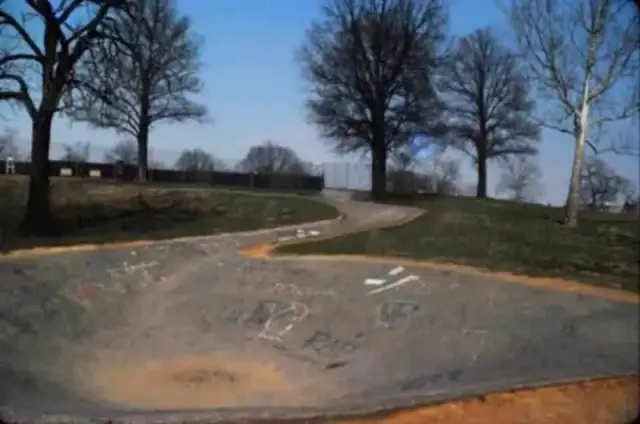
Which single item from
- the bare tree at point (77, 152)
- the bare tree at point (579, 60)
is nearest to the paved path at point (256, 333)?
the bare tree at point (77, 152)

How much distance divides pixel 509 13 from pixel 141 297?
4.08 feet

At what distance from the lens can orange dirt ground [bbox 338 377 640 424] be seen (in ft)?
5.11

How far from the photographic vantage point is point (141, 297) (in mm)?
1499

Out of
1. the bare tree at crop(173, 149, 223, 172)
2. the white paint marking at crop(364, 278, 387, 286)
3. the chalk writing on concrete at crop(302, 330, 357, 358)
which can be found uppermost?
the bare tree at crop(173, 149, 223, 172)

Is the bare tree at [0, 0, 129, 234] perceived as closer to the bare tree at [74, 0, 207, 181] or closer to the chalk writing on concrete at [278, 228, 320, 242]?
the bare tree at [74, 0, 207, 181]

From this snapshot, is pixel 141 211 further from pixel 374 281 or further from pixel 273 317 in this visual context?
pixel 374 281

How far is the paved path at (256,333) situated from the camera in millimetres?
1431

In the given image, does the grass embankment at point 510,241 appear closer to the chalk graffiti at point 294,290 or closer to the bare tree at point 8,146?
the chalk graffiti at point 294,290

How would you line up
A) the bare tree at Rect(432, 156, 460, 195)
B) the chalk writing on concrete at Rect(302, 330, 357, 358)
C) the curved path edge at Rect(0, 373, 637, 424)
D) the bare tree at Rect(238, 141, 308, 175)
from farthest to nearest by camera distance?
the bare tree at Rect(432, 156, 460, 195) → the bare tree at Rect(238, 141, 308, 175) → the chalk writing on concrete at Rect(302, 330, 357, 358) → the curved path edge at Rect(0, 373, 637, 424)

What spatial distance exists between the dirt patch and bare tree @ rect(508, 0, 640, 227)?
0.95 m

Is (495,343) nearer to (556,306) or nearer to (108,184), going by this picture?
(556,306)

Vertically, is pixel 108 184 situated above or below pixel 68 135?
below

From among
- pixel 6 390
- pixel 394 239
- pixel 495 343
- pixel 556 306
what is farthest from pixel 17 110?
pixel 556 306

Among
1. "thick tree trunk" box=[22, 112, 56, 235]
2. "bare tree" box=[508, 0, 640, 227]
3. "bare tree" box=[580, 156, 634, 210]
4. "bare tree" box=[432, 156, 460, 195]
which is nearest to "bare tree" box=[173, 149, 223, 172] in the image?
"thick tree trunk" box=[22, 112, 56, 235]
